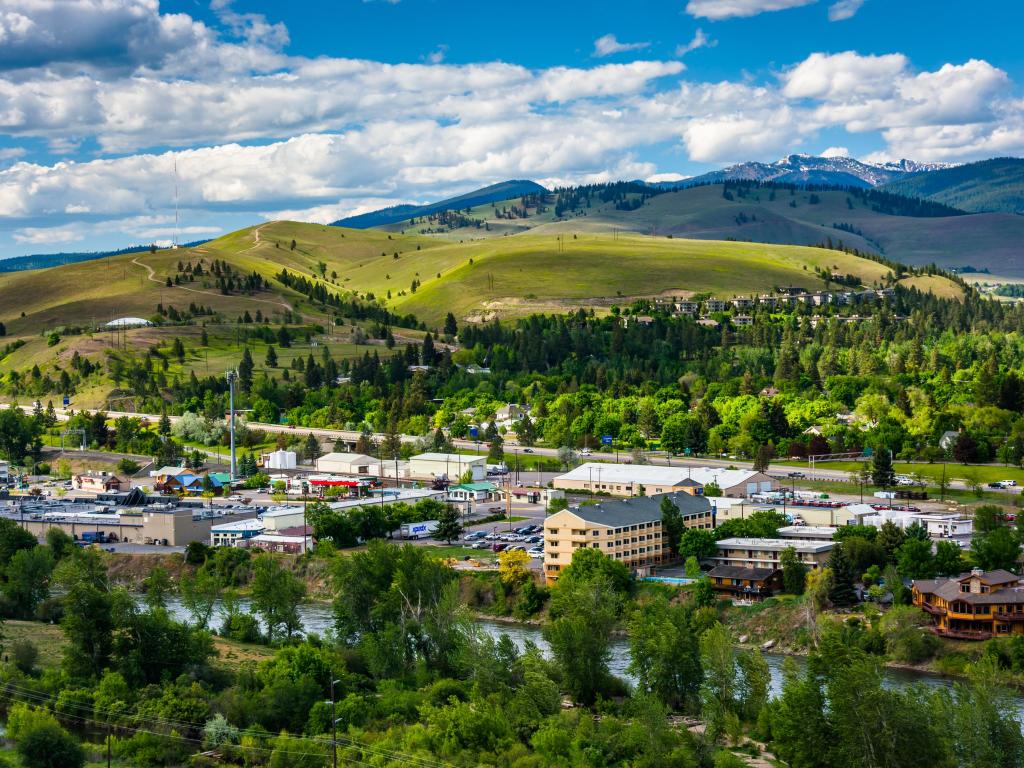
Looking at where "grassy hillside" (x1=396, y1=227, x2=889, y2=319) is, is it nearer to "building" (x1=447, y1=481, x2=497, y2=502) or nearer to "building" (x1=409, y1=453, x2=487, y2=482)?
"building" (x1=409, y1=453, x2=487, y2=482)

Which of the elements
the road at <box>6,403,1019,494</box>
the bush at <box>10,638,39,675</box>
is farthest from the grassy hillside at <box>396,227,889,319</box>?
the bush at <box>10,638,39,675</box>

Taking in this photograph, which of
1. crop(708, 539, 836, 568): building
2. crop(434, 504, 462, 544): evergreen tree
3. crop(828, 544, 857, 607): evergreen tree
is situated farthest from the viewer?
crop(434, 504, 462, 544): evergreen tree

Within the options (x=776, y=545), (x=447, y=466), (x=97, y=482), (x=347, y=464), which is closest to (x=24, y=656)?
(x=776, y=545)

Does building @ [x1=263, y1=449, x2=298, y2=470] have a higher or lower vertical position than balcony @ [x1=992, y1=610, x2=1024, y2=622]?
higher

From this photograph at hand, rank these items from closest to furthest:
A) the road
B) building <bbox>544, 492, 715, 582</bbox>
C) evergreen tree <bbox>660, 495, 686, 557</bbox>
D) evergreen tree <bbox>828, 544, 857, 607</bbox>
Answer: evergreen tree <bbox>828, 544, 857, 607</bbox>, building <bbox>544, 492, 715, 582</bbox>, evergreen tree <bbox>660, 495, 686, 557</bbox>, the road

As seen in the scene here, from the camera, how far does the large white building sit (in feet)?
210

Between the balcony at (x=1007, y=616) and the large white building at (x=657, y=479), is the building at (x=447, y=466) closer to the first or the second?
the large white building at (x=657, y=479)

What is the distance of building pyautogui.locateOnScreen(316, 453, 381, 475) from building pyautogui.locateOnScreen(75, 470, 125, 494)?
11.4m

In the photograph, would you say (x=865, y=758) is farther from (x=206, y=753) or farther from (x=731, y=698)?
(x=206, y=753)

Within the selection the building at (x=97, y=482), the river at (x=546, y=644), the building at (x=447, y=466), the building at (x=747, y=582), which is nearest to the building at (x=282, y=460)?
the building at (x=447, y=466)

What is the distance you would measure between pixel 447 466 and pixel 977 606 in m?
40.9

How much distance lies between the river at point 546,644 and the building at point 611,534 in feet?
14.3

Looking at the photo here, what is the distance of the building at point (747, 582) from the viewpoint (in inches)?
1790

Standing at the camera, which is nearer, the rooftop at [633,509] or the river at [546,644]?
the river at [546,644]
